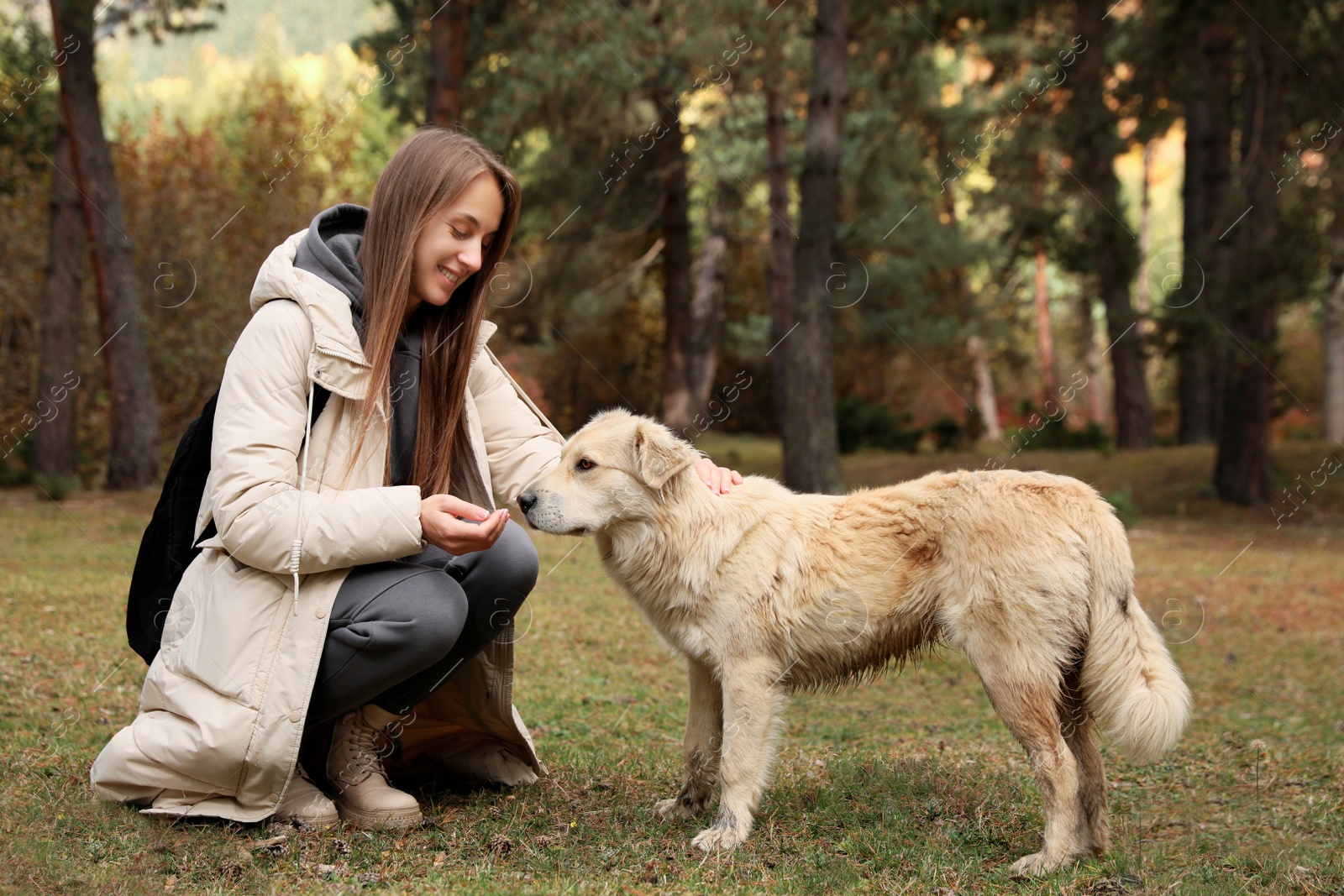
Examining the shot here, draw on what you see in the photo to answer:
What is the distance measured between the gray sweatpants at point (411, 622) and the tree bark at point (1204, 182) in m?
13.5

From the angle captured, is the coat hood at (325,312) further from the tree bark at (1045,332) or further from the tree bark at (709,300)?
the tree bark at (1045,332)

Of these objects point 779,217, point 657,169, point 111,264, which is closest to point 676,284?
point 657,169

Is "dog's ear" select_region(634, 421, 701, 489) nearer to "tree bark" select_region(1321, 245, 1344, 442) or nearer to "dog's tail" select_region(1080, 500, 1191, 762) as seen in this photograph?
"dog's tail" select_region(1080, 500, 1191, 762)

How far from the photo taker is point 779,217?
1859cm

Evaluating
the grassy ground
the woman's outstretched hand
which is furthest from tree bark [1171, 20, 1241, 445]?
the woman's outstretched hand

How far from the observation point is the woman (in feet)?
11.5

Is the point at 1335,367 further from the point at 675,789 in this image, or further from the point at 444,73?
the point at 675,789

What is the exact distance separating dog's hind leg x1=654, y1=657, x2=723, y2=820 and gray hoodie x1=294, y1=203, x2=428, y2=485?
1.44m

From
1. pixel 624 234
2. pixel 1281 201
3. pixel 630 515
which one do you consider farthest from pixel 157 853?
pixel 624 234

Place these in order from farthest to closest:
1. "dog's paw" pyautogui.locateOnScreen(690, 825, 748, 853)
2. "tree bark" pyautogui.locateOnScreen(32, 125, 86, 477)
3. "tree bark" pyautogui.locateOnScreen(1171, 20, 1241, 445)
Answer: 1. "tree bark" pyautogui.locateOnScreen(32, 125, 86, 477)
2. "tree bark" pyautogui.locateOnScreen(1171, 20, 1241, 445)
3. "dog's paw" pyautogui.locateOnScreen(690, 825, 748, 853)

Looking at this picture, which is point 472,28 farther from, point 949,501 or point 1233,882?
point 1233,882

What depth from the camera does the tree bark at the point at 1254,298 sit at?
1433 cm

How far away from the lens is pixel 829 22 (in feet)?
43.5

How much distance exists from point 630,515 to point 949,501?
1.24 m
